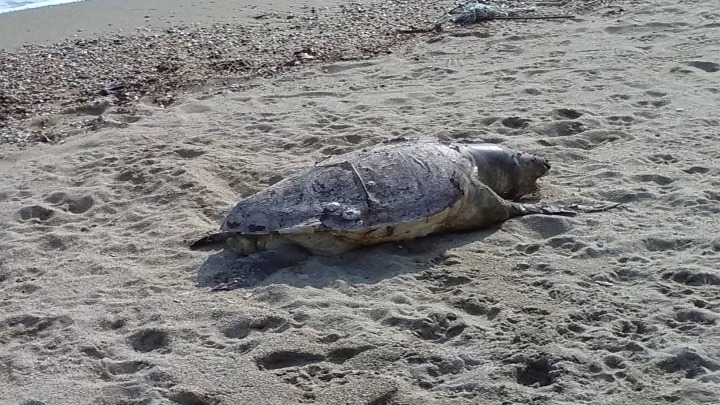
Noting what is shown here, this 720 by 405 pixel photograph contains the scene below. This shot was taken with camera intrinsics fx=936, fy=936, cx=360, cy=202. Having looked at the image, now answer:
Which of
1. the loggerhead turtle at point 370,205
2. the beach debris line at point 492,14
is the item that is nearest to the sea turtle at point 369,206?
the loggerhead turtle at point 370,205

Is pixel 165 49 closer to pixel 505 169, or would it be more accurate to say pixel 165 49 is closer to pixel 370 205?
pixel 505 169

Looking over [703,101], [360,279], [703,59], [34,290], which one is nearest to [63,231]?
[34,290]

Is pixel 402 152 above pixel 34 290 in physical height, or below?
above

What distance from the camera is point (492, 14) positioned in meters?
8.02

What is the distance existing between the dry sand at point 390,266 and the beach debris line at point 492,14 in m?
1.47

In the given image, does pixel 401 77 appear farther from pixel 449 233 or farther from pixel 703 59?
pixel 449 233

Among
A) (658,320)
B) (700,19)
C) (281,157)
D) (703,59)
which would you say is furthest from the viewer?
(700,19)

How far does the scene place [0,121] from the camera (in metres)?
6.61

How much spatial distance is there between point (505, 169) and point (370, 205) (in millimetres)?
854

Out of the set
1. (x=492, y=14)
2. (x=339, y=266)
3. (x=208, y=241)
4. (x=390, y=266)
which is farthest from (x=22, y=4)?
(x=390, y=266)

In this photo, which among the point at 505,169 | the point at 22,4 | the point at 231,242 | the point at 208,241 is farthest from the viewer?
the point at 22,4

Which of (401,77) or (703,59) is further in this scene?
(401,77)

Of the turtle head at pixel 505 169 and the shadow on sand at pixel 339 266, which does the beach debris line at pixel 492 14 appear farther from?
the shadow on sand at pixel 339 266

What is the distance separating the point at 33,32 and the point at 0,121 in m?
2.64
